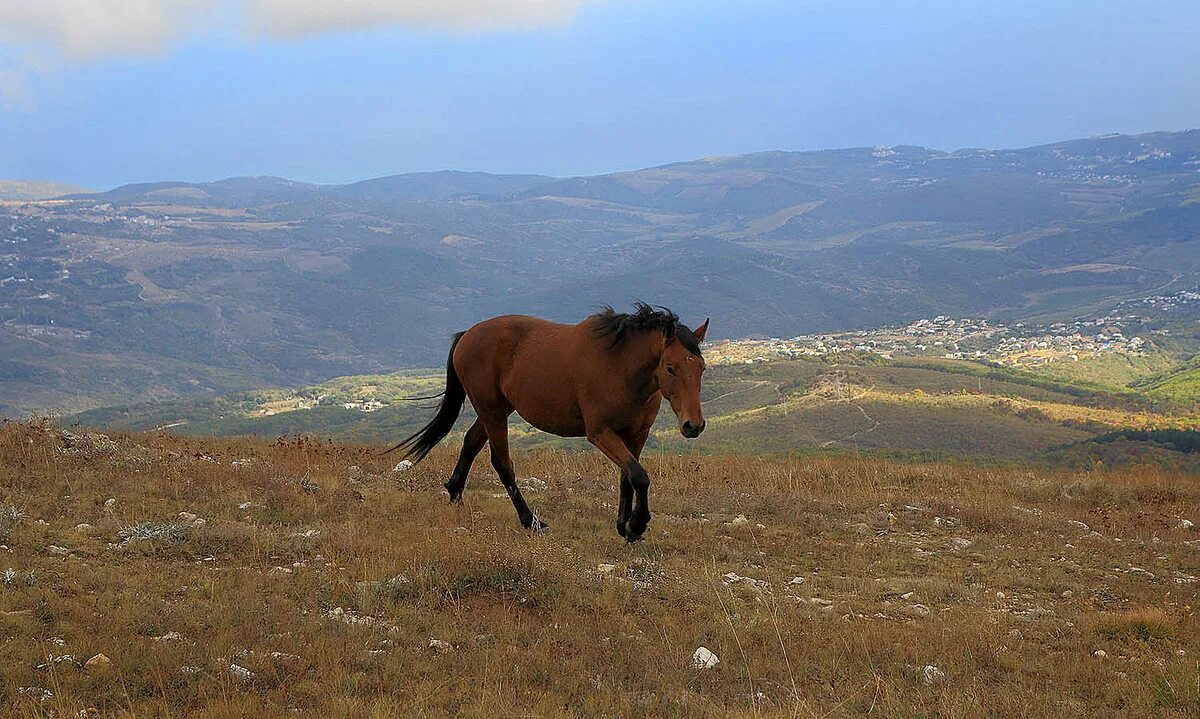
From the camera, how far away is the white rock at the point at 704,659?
21.0 ft

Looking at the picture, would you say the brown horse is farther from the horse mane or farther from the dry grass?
the dry grass

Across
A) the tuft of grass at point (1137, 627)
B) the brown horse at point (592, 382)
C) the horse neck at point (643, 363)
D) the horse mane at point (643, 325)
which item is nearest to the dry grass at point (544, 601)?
the tuft of grass at point (1137, 627)

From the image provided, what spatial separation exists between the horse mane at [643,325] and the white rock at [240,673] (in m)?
5.28

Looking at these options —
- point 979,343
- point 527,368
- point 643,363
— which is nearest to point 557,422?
point 527,368

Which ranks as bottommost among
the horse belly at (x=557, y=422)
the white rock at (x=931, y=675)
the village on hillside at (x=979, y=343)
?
the village on hillside at (x=979, y=343)

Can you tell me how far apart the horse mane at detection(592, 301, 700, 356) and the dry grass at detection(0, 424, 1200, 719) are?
226cm

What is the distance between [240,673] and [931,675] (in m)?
4.52

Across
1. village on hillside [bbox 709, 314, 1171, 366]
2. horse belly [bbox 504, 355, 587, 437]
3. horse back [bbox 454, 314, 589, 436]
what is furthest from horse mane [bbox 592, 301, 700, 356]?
village on hillside [bbox 709, 314, 1171, 366]

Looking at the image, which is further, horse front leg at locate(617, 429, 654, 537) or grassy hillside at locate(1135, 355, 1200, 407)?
grassy hillside at locate(1135, 355, 1200, 407)

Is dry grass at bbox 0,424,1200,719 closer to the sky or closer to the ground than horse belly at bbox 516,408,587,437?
closer to the ground

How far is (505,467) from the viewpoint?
1122 centimetres

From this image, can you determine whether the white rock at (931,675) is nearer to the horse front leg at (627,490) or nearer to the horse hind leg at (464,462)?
the horse front leg at (627,490)

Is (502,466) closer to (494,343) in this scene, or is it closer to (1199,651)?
(494,343)

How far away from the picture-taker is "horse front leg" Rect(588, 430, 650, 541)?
9.59 metres
